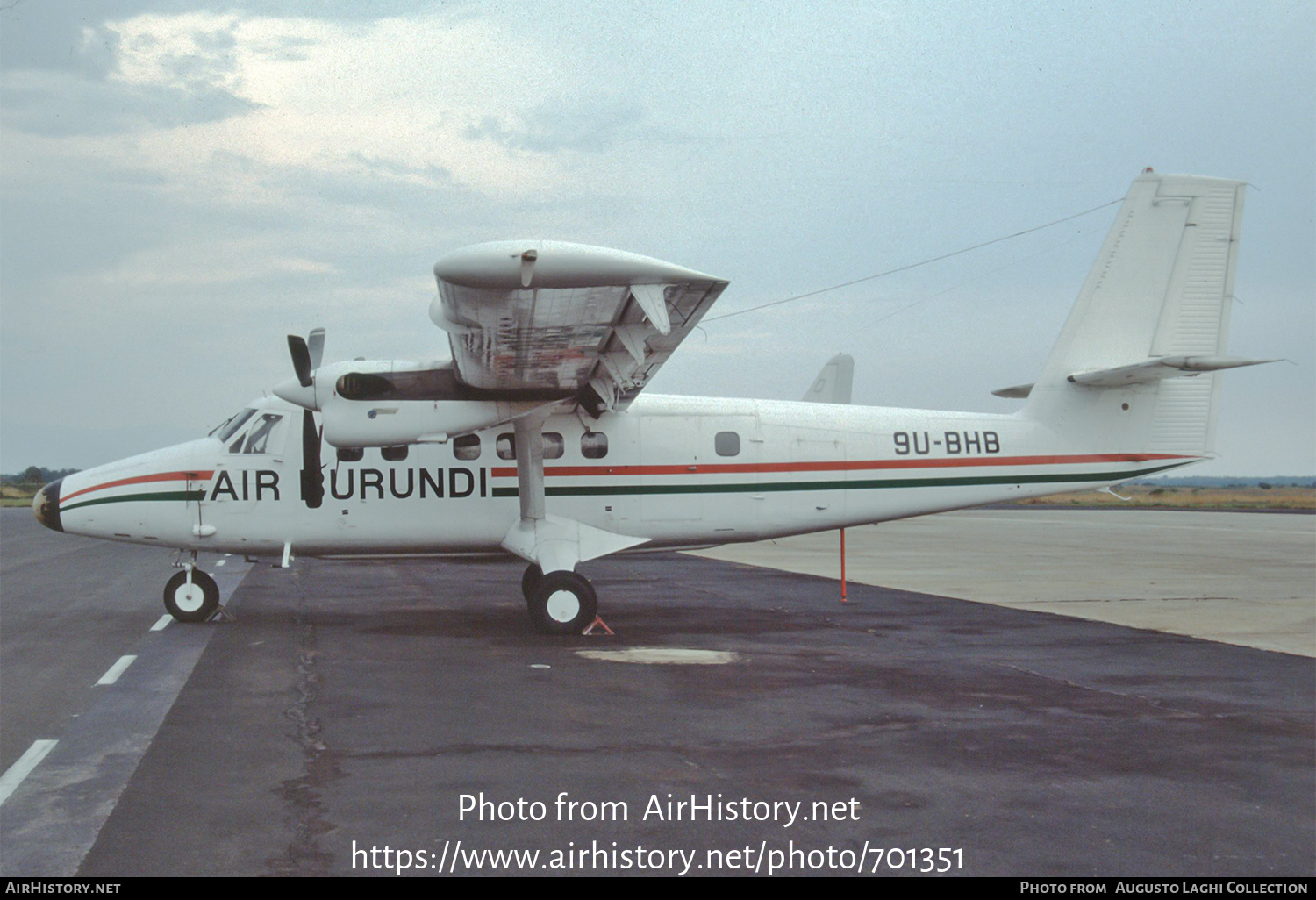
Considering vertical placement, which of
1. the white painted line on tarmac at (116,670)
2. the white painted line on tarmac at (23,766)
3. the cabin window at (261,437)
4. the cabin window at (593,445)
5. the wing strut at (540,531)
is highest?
the cabin window at (261,437)

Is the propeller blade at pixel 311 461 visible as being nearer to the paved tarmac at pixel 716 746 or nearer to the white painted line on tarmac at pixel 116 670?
the paved tarmac at pixel 716 746

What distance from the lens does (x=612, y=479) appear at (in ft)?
45.2

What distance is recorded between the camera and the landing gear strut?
40.9 ft

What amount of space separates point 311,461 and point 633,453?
3.89 meters

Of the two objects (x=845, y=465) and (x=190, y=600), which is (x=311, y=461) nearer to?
(x=190, y=600)

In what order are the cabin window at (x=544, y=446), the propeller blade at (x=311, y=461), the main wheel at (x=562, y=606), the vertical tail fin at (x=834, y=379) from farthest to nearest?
the vertical tail fin at (x=834, y=379) → the cabin window at (x=544, y=446) → the propeller blade at (x=311, y=461) → the main wheel at (x=562, y=606)

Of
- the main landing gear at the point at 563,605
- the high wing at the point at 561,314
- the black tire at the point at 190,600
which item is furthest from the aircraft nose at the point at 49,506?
the main landing gear at the point at 563,605

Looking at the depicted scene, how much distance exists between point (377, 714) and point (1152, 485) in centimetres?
12976

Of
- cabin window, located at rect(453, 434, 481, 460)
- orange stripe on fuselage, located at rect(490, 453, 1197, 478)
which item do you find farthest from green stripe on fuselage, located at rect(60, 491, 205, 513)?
orange stripe on fuselage, located at rect(490, 453, 1197, 478)

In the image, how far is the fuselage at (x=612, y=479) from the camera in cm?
1358

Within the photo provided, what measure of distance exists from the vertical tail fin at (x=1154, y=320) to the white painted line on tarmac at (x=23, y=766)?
467 inches

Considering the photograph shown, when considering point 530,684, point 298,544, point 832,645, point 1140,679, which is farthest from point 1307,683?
point 298,544
